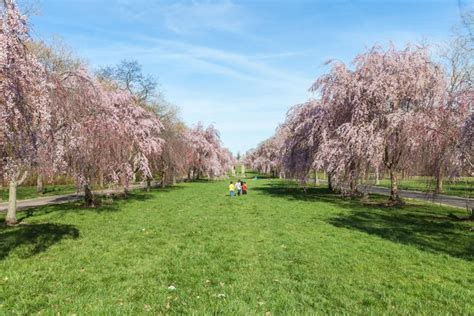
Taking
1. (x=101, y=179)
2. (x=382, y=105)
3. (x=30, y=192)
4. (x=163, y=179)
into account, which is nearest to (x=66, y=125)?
(x=101, y=179)

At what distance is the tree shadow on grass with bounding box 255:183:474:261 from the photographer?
11147 mm

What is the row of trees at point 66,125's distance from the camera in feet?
25.3

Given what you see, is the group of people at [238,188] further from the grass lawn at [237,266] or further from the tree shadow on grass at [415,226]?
the grass lawn at [237,266]

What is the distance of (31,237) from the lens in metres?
12.2

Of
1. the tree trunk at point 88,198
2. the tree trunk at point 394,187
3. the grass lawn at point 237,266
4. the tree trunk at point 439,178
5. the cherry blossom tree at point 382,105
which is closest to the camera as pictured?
the grass lawn at point 237,266

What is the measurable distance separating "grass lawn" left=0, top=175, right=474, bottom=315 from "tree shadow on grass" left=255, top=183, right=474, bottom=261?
0.07m

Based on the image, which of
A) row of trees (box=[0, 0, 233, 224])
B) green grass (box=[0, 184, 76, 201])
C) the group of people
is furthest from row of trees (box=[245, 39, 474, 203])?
green grass (box=[0, 184, 76, 201])

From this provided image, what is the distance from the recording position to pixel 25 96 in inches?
319

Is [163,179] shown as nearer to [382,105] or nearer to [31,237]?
[382,105]

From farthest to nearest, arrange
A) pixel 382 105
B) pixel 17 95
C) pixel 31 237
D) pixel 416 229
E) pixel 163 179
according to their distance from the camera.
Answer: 1. pixel 163 179
2. pixel 382 105
3. pixel 416 229
4. pixel 31 237
5. pixel 17 95

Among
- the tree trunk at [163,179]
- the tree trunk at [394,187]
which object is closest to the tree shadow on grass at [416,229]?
the tree trunk at [394,187]

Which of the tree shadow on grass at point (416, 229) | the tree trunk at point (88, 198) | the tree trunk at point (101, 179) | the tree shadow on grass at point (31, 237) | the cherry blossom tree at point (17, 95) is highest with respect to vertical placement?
the cherry blossom tree at point (17, 95)

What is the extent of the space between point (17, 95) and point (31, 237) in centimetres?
649

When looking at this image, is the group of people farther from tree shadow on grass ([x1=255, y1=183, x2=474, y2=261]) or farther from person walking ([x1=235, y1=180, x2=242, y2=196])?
tree shadow on grass ([x1=255, y1=183, x2=474, y2=261])
